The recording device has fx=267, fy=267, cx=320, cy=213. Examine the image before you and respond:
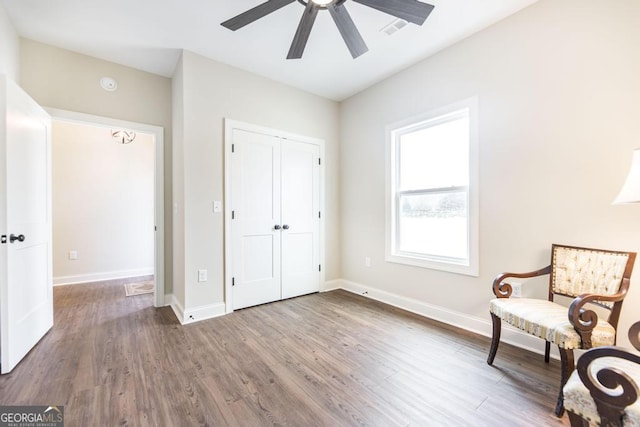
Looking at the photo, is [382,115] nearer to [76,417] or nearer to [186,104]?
[186,104]

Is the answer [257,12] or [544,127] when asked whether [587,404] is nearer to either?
[544,127]

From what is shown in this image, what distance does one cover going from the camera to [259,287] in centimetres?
333

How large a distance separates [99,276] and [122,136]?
2437 millimetres

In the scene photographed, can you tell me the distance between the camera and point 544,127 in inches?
84.7

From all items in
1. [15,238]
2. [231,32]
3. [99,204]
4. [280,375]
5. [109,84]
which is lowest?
[280,375]

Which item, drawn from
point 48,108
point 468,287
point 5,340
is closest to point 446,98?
point 468,287

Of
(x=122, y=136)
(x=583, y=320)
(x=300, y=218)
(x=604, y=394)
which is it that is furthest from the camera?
(x=122, y=136)

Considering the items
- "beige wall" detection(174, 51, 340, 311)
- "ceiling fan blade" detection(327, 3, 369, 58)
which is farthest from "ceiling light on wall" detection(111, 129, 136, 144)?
"ceiling fan blade" detection(327, 3, 369, 58)

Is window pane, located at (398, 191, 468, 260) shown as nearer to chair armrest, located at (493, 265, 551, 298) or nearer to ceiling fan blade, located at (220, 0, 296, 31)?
chair armrest, located at (493, 265, 551, 298)

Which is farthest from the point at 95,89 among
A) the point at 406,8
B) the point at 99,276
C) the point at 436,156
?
the point at 436,156

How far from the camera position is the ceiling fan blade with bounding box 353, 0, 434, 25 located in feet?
5.62

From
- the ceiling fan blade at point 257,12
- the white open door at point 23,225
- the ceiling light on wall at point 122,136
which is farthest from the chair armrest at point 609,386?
the ceiling light on wall at point 122,136

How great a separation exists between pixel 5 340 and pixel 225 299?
163 centimetres

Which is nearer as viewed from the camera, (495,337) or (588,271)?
(588,271)
